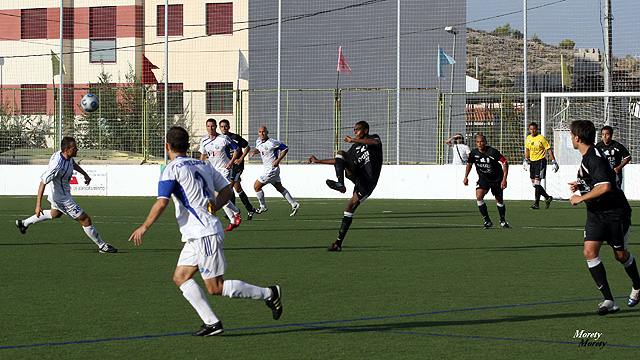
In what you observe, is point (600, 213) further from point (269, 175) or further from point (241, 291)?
point (269, 175)

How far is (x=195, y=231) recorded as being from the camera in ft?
20.6

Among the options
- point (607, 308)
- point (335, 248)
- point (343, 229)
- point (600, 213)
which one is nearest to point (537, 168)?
point (343, 229)

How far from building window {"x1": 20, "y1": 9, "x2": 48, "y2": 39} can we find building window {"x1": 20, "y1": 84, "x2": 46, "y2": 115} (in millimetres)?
10233

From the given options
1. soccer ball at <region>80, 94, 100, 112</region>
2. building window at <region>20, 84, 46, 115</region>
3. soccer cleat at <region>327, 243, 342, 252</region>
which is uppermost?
building window at <region>20, 84, 46, 115</region>

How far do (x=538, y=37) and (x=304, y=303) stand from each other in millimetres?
21915

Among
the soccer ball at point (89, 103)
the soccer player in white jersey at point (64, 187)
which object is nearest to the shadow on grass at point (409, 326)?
the soccer player in white jersey at point (64, 187)

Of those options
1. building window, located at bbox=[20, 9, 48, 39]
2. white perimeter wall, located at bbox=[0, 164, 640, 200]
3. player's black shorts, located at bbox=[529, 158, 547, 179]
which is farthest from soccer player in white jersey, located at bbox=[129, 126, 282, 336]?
building window, located at bbox=[20, 9, 48, 39]

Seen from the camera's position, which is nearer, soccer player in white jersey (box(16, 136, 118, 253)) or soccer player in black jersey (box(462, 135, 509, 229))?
soccer player in white jersey (box(16, 136, 118, 253))

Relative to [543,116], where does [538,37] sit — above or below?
above

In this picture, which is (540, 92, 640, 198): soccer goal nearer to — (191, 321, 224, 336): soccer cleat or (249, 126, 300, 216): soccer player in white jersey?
(249, 126, 300, 216): soccer player in white jersey

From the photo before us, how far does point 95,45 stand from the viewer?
44.1 meters

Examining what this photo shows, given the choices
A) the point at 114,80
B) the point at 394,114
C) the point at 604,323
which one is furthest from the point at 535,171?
the point at 114,80

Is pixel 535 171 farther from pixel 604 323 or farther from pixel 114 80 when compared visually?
pixel 114 80

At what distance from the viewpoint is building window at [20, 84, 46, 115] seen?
34625 millimetres
